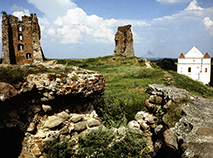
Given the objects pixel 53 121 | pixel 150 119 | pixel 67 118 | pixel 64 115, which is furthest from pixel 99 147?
pixel 150 119

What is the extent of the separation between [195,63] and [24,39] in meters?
34.8

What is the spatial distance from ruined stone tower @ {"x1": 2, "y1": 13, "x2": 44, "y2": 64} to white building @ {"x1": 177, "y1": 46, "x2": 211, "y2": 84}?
2974 centimetres

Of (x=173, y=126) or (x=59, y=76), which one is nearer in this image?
(x=173, y=126)

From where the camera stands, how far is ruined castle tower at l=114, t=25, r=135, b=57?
1517 inches

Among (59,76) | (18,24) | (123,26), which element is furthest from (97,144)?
(123,26)

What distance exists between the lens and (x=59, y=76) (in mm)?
4133

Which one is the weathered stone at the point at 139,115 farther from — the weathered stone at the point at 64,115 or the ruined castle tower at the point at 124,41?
the ruined castle tower at the point at 124,41

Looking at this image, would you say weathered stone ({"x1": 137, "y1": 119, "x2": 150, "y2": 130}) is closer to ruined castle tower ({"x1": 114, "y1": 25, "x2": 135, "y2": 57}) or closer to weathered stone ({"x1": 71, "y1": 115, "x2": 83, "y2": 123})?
weathered stone ({"x1": 71, "y1": 115, "x2": 83, "y2": 123})

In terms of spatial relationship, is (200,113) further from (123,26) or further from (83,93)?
(123,26)

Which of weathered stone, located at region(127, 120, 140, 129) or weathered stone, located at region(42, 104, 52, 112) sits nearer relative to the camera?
weathered stone, located at region(42, 104, 52, 112)

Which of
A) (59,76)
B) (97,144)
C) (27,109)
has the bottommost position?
(97,144)

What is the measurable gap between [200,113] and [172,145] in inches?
52.5

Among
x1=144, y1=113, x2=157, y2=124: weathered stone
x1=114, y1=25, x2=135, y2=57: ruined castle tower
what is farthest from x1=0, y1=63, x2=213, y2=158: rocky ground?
x1=114, y1=25, x2=135, y2=57: ruined castle tower

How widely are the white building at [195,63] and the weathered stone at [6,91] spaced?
35.1 meters
